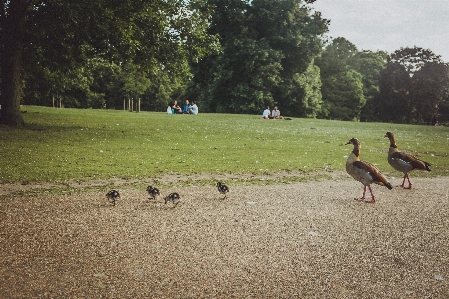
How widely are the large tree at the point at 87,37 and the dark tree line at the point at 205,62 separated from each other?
60 millimetres

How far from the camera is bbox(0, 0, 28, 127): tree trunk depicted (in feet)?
63.4

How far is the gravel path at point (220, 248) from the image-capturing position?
4.31m

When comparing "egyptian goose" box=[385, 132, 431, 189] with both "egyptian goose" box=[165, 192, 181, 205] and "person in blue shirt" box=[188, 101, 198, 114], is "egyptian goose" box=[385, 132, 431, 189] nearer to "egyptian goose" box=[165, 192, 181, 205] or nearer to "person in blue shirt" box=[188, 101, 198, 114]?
"egyptian goose" box=[165, 192, 181, 205]

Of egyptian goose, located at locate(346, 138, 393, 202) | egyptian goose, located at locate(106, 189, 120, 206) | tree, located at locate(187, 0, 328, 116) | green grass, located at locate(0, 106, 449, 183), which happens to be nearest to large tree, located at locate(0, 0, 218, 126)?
green grass, located at locate(0, 106, 449, 183)

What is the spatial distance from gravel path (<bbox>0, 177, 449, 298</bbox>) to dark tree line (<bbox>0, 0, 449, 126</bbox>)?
1280cm

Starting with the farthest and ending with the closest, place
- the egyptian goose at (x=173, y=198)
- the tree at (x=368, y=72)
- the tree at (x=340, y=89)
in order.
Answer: the tree at (x=368, y=72) → the tree at (x=340, y=89) → the egyptian goose at (x=173, y=198)

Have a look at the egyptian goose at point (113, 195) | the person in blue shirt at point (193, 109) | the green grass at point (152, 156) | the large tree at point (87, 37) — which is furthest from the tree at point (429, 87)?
the egyptian goose at point (113, 195)

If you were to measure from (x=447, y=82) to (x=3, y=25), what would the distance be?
73893 millimetres

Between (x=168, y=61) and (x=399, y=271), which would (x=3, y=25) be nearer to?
(x=168, y=61)

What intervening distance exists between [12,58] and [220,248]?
1897cm

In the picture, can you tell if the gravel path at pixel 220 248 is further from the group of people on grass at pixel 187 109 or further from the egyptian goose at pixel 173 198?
the group of people on grass at pixel 187 109

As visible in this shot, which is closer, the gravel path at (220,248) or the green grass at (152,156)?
the gravel path at (220,248)

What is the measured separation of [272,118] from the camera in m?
43.6

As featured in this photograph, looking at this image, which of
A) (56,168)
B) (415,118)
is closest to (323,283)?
(56,168)
